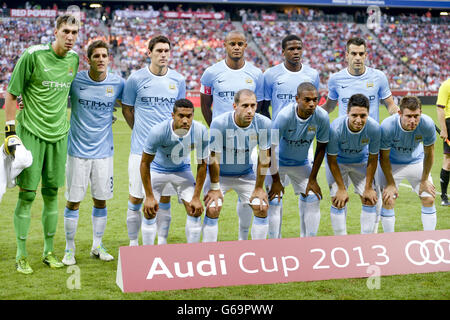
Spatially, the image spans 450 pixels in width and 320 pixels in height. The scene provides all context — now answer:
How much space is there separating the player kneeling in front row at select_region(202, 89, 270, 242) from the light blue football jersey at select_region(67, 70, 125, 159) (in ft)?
3.74

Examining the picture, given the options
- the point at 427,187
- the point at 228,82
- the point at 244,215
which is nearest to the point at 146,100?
the point at 228,82

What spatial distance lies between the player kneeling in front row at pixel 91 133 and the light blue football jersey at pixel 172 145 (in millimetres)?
590

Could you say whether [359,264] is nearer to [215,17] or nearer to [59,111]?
[59,111]

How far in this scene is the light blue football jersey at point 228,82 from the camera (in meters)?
6.07

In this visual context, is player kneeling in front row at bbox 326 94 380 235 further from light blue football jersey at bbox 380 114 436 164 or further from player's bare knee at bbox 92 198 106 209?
player's bare knee at bbox 92 198 106 209

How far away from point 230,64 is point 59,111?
1911mm

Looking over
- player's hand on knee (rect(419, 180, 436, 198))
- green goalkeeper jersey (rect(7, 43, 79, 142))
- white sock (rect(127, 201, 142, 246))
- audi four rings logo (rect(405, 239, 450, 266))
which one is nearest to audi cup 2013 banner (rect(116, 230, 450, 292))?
audi four rings logo (rect(405, 239, 450, 266))

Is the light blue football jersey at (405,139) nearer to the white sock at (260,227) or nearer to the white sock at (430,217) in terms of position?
the white sock at (430,217)

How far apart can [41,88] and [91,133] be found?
66 centimetres

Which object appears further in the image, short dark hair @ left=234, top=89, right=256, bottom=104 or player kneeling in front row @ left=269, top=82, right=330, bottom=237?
player kneeling in front row @ left=269, top=82, right=330, bottom=237

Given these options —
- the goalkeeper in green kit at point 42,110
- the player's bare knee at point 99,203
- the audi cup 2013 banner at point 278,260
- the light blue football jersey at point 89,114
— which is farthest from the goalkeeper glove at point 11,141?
the audi cup 2013 banner at point 278,260

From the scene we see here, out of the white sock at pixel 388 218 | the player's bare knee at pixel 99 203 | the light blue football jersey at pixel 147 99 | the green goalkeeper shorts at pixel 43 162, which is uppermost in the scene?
the light blue football jersey at pixel 147 99

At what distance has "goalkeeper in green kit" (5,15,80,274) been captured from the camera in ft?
17.2

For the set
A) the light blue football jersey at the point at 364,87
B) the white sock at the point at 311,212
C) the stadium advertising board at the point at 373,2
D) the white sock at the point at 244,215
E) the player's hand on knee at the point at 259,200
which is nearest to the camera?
the player's hand on knee at the point at 259,200
